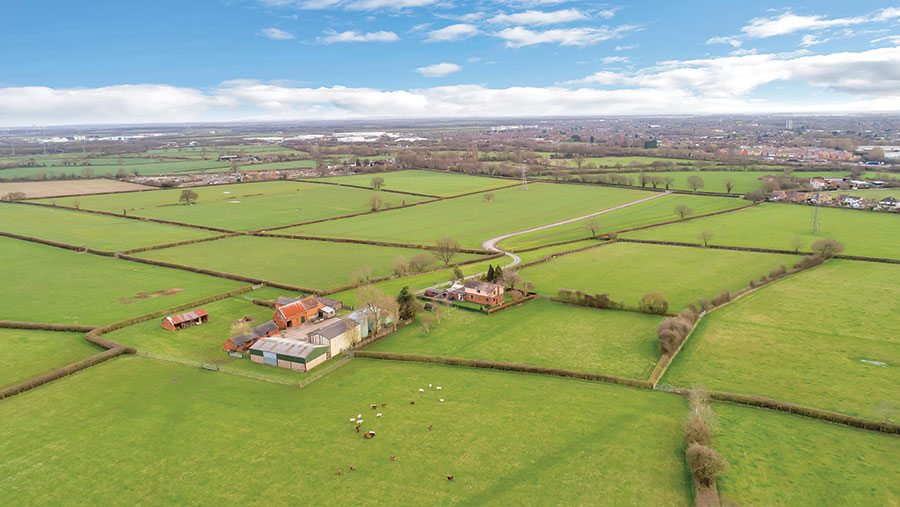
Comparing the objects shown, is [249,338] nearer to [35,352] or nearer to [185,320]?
[185,320]

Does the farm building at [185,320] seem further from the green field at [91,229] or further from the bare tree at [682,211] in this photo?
the bare tree at [682,211]

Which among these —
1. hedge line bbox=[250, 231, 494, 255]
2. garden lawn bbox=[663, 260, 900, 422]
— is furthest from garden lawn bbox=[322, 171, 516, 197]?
garden lawn bbox=[663, 260, 900, 422]

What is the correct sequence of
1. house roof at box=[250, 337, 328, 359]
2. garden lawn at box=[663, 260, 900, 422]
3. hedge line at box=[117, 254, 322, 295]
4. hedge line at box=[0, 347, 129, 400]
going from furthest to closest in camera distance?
hedge line at box=[117, 254, 322, 295] → house roof at box=[250, 337, 328, 359] → hedge line at box=[0, 347, 129, 400] → garden lawn at box=[663, 260, 900, 422]

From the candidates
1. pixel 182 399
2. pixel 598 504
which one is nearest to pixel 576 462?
pixel 598 504

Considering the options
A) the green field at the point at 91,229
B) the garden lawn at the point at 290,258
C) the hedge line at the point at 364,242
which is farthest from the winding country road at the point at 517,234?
the green field at the point at 91,229

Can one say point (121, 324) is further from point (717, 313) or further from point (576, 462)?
point (717, 313)

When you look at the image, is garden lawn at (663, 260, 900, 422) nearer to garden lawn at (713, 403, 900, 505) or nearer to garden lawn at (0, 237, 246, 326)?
garden lawn at (713, 403, 900, 505)
